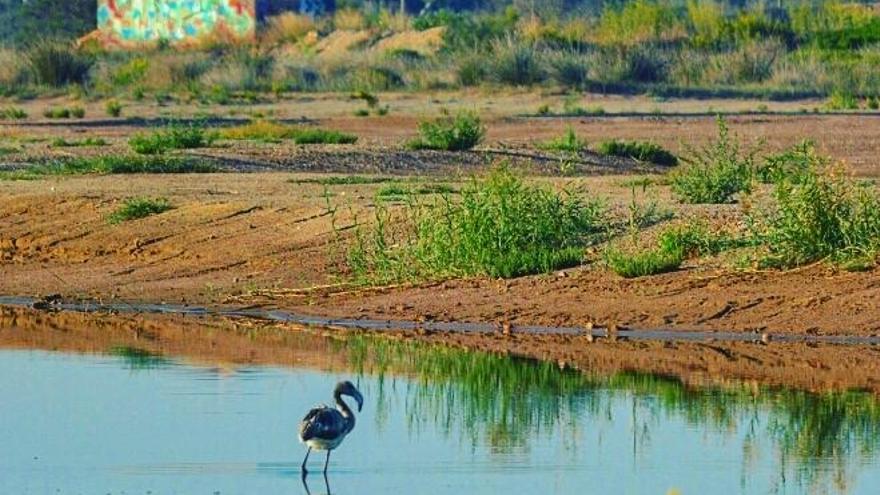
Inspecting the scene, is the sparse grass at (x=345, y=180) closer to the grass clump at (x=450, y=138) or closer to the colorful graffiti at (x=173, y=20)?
the grass clump at (x=450, y=138)

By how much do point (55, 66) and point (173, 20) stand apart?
23636 millimetres

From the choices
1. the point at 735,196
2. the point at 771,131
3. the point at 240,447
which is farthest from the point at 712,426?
the point at 771,131

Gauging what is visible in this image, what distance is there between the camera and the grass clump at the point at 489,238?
59.8ft

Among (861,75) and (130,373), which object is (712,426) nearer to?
(130,373)

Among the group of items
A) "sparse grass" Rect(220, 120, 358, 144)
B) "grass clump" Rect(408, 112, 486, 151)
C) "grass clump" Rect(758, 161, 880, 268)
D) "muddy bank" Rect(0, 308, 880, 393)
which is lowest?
"sparse grass" Rect(220, 120, 358, 144)

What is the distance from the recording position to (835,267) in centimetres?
1709

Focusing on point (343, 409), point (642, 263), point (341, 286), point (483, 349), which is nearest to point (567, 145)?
point (341, 286)

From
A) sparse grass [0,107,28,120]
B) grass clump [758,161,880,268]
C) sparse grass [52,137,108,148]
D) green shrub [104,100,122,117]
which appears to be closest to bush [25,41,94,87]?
green shrub [104,100,122,117]

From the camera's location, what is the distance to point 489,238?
1825cm

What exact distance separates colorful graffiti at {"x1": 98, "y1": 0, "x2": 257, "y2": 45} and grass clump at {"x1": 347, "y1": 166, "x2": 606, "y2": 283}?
174 feet

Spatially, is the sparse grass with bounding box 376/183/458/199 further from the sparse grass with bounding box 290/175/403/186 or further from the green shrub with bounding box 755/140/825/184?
the green shrub with bounding box 755/140/825/184

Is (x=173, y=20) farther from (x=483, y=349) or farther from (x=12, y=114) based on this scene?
(x=483, y=349)

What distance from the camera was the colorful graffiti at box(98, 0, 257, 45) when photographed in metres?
72.9

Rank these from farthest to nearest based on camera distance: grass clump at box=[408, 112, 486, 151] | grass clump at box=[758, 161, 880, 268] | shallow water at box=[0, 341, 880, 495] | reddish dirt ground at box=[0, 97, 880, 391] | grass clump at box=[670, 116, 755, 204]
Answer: grass clump at box=[408, 112, 486, 151] → grass clump at box=[670, 116, 755, 204] → grass clump at box=[758, 161, 880, 268] → reddish dirt ground at box=[0, 97, 880, 391] → shallow water at box=[0, 341, 880, 495]
